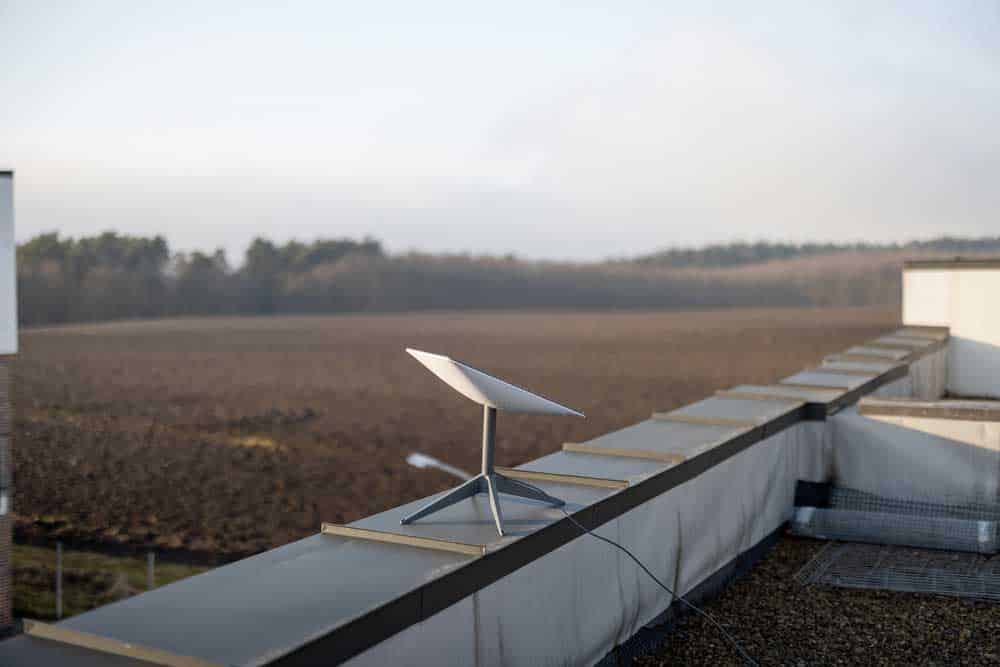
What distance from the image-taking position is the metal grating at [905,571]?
12.6ft

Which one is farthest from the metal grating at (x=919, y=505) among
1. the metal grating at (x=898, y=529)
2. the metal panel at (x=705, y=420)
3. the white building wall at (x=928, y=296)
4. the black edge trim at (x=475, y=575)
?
the white building wall at (x=928, y=296)

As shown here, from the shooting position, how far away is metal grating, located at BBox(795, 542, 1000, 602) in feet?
12.6

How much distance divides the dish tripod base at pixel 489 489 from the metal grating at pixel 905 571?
1.82m

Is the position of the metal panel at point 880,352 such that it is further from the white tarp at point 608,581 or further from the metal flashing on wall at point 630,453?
the metal flashing on wall at point 630,453

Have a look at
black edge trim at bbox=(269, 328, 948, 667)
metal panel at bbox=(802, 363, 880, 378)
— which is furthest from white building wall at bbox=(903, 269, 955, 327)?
black edge trim at bbox=(269, 328, 948, 667)

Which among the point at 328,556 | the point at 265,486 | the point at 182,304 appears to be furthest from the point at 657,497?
the point at 182,304

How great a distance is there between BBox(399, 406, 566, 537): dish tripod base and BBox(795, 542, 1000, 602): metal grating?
1818 millimetres

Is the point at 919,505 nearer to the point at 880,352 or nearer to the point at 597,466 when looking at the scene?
the point at 597,466

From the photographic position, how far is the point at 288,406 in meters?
31.2

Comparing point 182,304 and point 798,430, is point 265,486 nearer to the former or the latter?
point 798,430

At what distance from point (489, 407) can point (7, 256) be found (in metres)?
1.30

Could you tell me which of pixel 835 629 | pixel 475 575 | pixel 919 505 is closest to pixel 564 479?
pixel 475 575

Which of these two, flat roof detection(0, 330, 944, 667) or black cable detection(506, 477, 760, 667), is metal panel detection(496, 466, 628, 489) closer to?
flat roof detection(0, 330, 944, 667)

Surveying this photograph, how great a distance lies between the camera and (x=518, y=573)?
247cm
